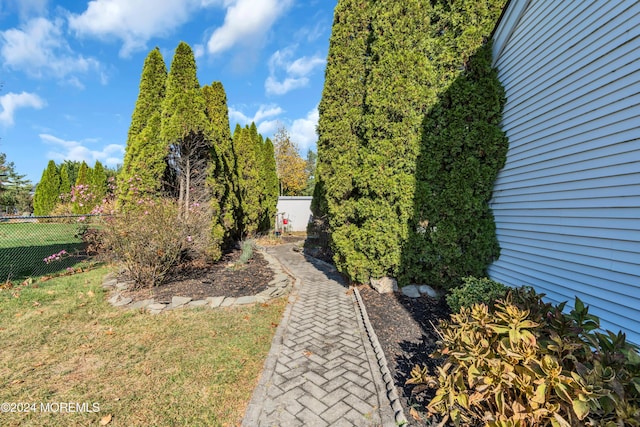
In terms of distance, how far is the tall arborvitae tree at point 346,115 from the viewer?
5.67m

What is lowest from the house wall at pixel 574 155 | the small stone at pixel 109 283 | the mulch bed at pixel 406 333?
the mulch bed at pixel 406 333

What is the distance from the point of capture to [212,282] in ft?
18.2

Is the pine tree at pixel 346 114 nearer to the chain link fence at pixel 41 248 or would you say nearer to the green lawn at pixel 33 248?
the chain link fence at pixel 41 248

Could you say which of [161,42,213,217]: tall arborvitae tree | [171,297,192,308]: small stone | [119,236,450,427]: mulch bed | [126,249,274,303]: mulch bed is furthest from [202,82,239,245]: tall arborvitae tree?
[171,297,192,308]: small stone

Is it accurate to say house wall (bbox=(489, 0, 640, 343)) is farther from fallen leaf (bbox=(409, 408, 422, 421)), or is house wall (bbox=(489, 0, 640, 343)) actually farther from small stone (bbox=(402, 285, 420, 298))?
fallen leaf (bbox=(409, 408, 422, 421))

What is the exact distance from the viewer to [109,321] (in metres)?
3.86

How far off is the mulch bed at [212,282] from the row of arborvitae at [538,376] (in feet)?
12.9

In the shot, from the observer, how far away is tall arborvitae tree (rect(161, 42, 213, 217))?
20.4 feet

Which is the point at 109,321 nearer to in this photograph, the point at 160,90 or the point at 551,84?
the point at 160,90

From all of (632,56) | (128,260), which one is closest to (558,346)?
(632,56)

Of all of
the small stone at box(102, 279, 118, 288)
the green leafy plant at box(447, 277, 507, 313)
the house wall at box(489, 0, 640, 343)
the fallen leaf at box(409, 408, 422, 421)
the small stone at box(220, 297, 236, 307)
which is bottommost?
the small stone at box(220, 297, 236, 307)

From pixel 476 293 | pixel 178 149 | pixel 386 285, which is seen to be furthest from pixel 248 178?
pixel 476 293

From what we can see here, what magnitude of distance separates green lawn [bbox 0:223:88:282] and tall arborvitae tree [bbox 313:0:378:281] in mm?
6350

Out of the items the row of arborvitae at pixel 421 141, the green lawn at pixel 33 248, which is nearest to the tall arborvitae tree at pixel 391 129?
the row of arborvitae at pixel 421 141
